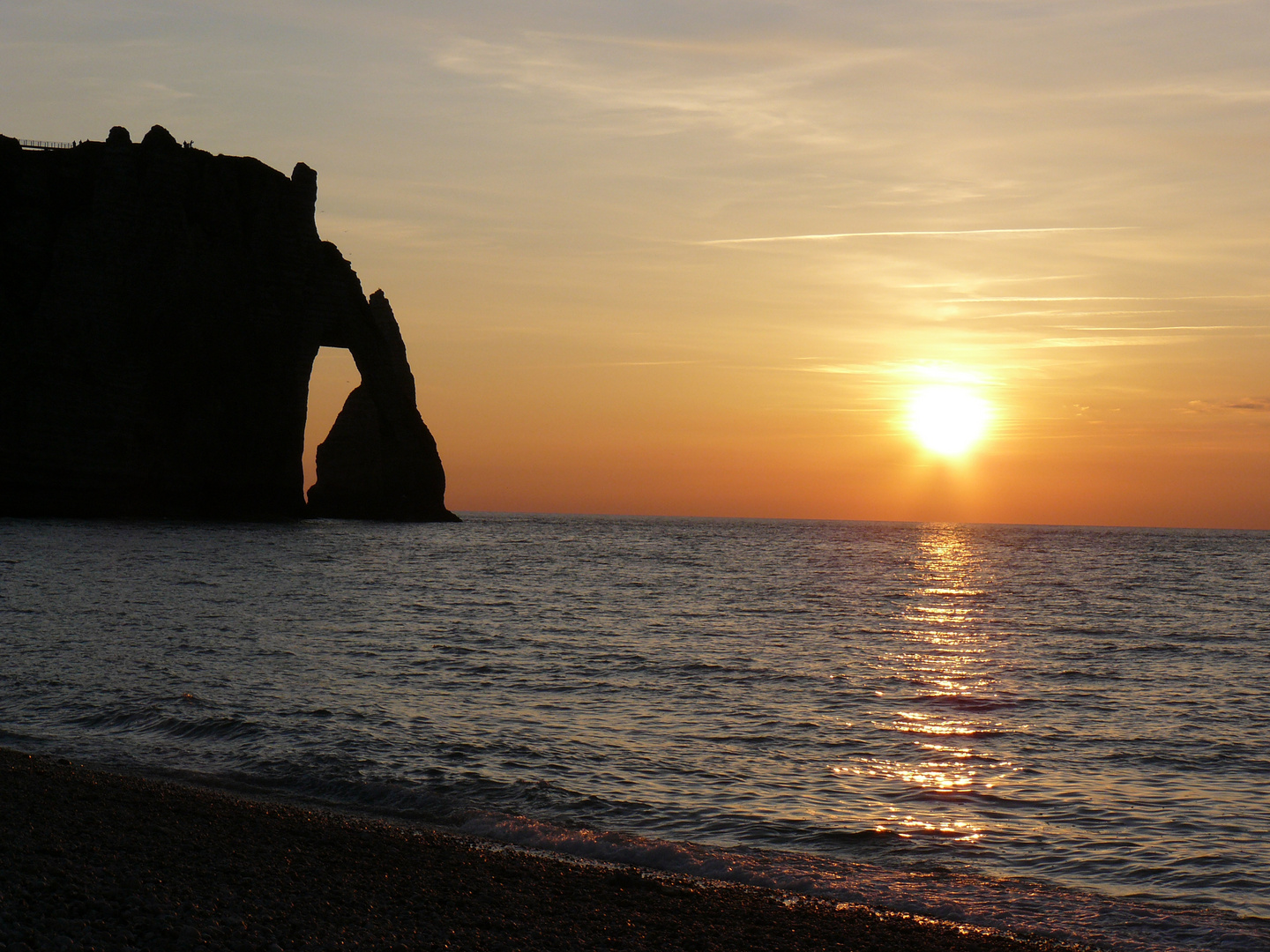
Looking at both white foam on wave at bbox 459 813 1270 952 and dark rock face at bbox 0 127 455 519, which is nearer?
white foam on wave at bbox 459 813 1270 952

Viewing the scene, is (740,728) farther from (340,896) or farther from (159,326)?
(159,326)

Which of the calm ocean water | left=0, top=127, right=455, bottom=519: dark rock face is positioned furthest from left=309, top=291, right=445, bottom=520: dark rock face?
the calm ocean water

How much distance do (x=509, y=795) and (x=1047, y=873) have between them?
568 cm

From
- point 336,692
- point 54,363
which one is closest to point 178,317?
point 54,363

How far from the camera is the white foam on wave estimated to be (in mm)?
8547

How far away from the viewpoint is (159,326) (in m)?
89.9

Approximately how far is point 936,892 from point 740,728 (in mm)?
6711

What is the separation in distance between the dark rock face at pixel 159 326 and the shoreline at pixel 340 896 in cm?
8312

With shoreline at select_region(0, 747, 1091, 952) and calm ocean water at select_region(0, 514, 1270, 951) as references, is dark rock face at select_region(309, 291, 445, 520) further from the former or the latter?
shoreline at select_region(0, 747, 1091, 952)

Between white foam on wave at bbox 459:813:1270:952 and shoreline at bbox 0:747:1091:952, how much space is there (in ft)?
1.06

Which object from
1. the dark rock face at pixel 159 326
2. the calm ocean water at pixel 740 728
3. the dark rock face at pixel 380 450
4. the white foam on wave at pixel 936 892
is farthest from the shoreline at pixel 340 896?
the dark rock face at pixel 380 450

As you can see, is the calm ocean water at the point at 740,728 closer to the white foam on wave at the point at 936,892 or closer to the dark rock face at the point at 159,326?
the white foam on wave at the point at 936,892

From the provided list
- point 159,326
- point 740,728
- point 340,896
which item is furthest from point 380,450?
point 340,896

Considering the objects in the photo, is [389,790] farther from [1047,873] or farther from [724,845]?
[1047,873]
